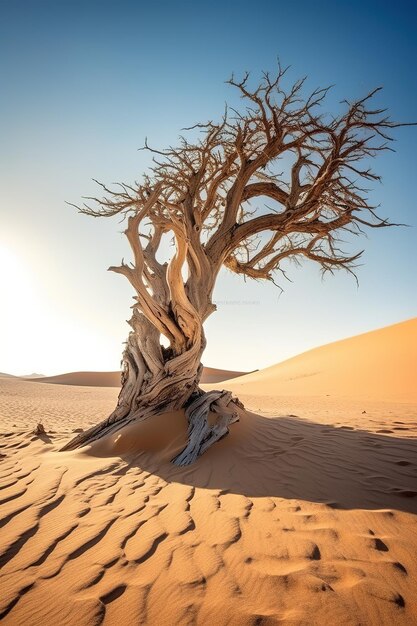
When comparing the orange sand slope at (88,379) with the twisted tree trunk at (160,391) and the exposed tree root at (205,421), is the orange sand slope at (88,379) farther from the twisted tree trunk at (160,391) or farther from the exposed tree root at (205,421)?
the exposed tree root at (205,421)

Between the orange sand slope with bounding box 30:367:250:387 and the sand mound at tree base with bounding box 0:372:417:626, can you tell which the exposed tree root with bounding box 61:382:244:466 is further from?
the orange sand slope with bounding box 30:367:250:387

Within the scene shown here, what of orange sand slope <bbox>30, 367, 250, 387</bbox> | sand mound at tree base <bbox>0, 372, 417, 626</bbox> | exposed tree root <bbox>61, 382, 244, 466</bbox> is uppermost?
orange sand slope <bbox>30, 367, 250, 387</bbox>

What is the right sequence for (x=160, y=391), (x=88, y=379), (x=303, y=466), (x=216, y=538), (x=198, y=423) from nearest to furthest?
(x=216, y=538)
(x=303, y=466)
(x=198, y=423)
(x=160, y=391)
(x=88, y=379)

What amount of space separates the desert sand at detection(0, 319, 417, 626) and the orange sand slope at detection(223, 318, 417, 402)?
10.3 metres

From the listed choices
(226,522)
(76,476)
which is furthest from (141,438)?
(226,522)

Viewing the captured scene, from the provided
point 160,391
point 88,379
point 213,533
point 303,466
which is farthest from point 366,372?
point 88,379

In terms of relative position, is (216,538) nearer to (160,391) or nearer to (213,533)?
(213,533)

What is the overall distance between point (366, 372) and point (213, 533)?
19.2 m

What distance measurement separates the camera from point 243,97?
5.52 meters

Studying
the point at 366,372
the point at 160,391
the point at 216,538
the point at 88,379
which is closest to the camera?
the point at 216,538

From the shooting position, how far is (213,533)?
89.4 inches

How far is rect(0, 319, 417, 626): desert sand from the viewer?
1.56 meters

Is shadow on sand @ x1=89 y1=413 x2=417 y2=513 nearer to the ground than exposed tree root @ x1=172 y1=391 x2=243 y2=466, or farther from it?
nearer to the ground

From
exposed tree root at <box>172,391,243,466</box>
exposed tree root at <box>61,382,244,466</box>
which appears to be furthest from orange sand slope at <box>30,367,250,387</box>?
exposed tree root at <box>172,391,243,466</box>
